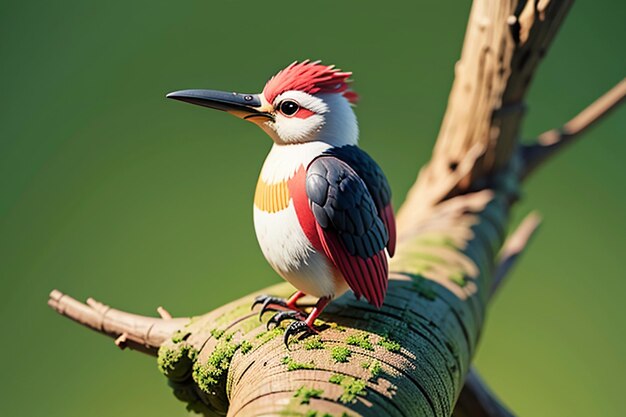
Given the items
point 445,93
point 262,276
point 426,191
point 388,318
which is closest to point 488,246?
point 426,191

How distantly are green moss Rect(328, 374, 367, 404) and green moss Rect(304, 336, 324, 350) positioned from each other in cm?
6

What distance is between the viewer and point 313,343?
0.76 m

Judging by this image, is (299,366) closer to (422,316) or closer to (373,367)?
(373,367)

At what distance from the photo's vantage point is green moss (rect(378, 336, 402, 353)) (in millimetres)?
769

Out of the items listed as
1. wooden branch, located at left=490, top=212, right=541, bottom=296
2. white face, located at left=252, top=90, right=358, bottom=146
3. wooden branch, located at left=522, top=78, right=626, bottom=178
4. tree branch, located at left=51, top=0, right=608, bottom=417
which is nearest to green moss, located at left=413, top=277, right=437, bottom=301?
tree branch, located at left=51, top=0, right=608, bottom=417

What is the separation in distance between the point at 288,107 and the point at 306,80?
4 cm

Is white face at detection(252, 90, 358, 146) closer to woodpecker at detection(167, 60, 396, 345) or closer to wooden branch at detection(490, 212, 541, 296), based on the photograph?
woodpecker at detection(167, 60, 396, 345)

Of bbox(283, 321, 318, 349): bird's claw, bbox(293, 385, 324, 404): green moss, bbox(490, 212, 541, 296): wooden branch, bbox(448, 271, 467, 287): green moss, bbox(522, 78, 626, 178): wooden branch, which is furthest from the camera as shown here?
bbox(522, 78, 626, 178): wooden branch

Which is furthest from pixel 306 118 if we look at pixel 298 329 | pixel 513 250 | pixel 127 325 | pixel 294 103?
pixel 513 250

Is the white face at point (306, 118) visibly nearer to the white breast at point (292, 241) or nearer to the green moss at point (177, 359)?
the white breast at point (292, 241)

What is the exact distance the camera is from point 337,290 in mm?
817

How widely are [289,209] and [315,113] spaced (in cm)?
12

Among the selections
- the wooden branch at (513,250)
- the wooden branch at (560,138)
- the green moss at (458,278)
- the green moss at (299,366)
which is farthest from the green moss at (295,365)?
the wooden branch at (560,138)

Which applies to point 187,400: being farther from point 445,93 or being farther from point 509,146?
point 445,93
